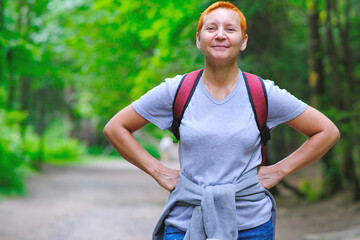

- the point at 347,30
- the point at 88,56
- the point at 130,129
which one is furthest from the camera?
the point at 88,56

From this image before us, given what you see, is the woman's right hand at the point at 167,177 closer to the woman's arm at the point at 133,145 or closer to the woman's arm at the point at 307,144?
the woman's arm at the point at 133,145

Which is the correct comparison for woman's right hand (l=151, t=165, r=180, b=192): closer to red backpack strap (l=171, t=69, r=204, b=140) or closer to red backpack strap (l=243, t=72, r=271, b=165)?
red backpack strap (l=171, t=69, r=204, b=140)

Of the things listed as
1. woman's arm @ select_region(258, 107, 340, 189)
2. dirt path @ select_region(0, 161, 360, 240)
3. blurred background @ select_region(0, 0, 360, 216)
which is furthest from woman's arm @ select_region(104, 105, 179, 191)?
dirt path @ select_region(0, 161, 360, 240)

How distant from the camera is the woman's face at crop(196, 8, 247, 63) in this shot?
2842 millimetres

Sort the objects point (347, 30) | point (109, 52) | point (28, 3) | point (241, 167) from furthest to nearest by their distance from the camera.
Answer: point (109, 52) → point (28, 3) → point (347, 30) → point (241, 167)

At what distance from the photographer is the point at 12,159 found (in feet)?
54.5

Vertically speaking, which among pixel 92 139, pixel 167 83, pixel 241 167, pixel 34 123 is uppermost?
pixel 167 83

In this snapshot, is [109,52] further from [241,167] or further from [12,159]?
[241,167]

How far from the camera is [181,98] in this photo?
9.34ft

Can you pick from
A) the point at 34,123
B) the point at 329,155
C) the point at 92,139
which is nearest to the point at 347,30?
the point at 329,155

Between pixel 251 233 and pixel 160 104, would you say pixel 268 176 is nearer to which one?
pixel 251 233

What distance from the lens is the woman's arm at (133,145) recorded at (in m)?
2.96

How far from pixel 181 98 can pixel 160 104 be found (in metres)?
0.12

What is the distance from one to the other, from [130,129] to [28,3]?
16.8 metres
